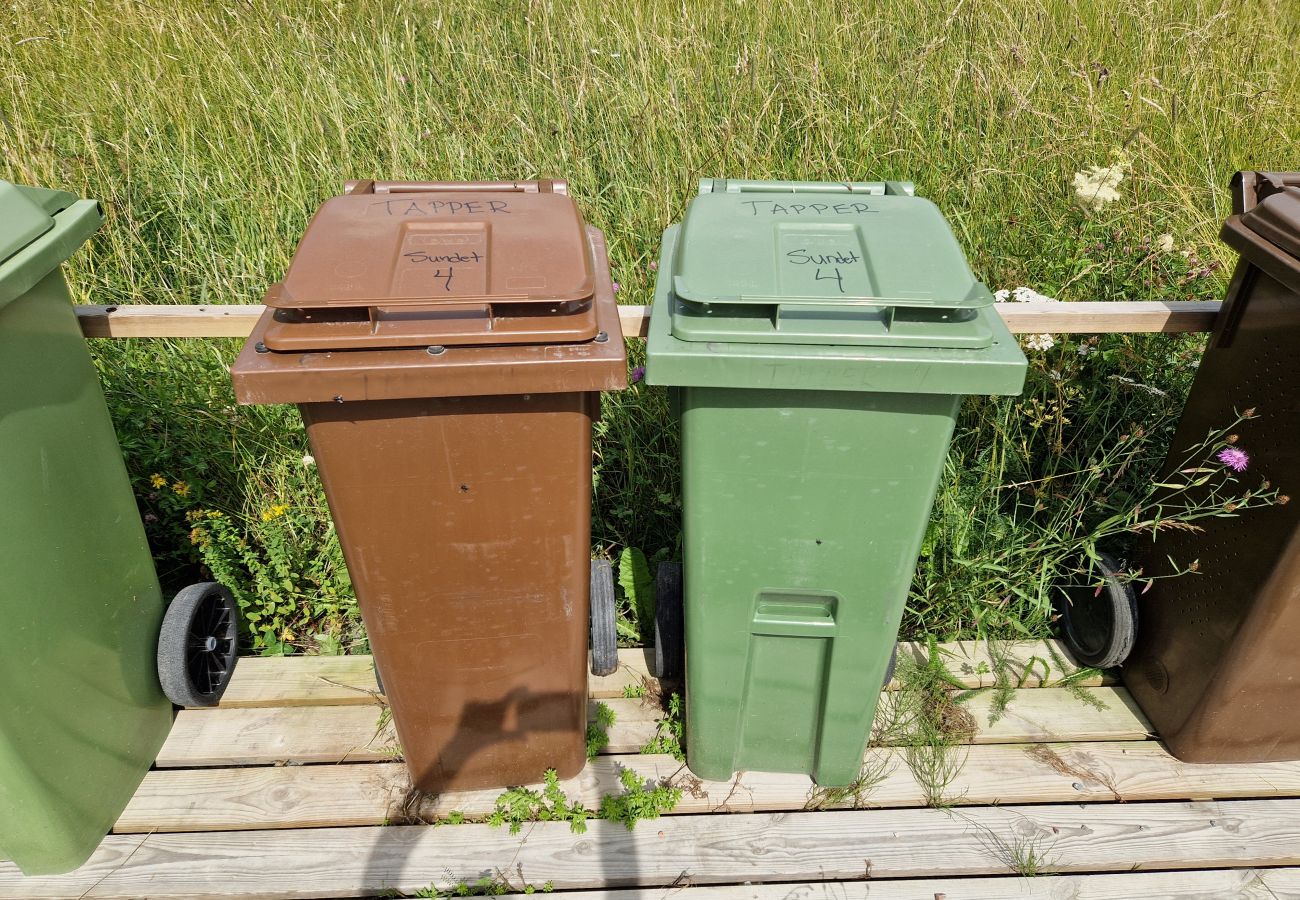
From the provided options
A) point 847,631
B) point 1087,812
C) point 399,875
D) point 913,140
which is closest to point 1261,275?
point 847,631

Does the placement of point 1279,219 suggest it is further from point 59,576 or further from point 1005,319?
point 59,576

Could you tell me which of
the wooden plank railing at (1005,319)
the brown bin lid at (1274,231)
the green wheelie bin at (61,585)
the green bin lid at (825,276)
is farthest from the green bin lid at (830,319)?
the green wheelie bin at (61,585)

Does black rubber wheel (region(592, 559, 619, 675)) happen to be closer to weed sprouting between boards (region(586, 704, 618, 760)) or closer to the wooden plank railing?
weed sprouting between boards (region(586, 704, 618, 760))

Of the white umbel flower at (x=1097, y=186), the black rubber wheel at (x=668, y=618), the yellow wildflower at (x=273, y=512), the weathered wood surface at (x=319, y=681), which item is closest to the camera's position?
the black rubber wheel at (x=668, y=618)

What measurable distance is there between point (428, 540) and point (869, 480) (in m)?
1.02

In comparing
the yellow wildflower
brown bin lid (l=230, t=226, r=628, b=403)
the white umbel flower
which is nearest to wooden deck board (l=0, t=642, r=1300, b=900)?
the yellow wildflower

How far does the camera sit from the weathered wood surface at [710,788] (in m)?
2.24

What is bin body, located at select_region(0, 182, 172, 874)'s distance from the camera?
1.77 metres

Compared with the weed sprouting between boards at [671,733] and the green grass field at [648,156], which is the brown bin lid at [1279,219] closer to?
the green grass field at [648,156]

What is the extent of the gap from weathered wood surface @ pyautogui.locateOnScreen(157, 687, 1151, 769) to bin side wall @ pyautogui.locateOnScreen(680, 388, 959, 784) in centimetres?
34

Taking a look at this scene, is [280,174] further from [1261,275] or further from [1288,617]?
[1288,617]

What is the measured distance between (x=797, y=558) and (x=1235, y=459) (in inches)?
46.7

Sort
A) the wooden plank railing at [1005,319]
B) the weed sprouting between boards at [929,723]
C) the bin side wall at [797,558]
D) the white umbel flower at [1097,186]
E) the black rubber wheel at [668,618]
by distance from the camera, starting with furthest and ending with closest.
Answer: the white umbel flower at [1097,186] → the black rubber wheel at [668,618] → the weed sprouting between boards at [929,723] → the wooden plank railing at [1005,319] → the bin side wall at [797,558]

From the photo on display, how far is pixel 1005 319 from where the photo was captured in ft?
7.16
